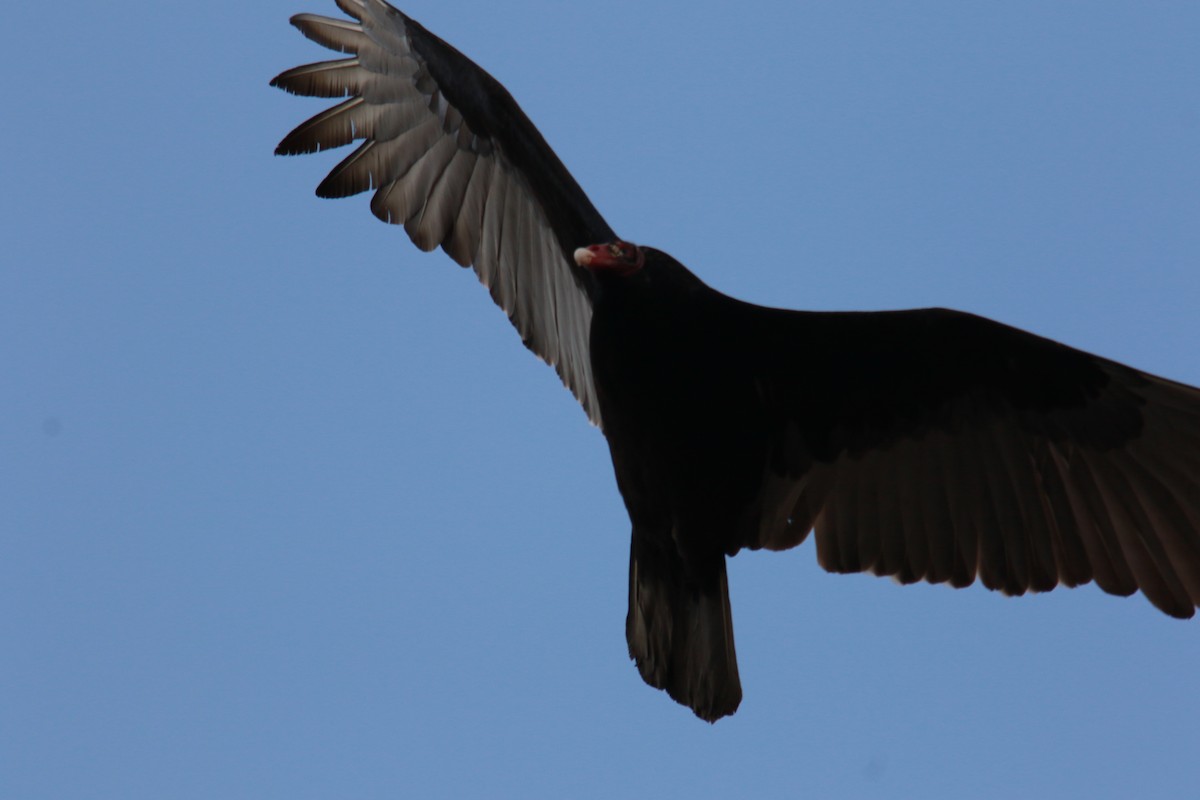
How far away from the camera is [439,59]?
5105mm

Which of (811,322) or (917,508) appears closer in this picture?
(811,322)

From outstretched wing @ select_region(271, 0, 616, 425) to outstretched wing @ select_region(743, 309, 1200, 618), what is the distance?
0.77 m

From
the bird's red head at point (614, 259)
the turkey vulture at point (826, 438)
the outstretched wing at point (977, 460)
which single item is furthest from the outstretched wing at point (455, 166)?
the outstretched wing at point (977, 460)

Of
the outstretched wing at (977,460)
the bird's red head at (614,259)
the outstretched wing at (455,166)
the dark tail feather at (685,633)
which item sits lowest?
the dark tail feather at (685,633)

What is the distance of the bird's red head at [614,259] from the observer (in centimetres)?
434

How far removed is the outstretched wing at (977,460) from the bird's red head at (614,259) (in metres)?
0.47

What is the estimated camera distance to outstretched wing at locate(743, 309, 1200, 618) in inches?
181

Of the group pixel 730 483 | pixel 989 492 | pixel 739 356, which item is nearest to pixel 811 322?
pixel 739 356

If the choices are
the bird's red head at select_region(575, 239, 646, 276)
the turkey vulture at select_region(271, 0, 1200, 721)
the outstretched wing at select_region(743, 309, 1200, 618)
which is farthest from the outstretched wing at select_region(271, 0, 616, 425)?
the outstretched wing at select_region(743, 309, 1200, 618)

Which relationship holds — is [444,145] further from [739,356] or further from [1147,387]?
[1147,387]

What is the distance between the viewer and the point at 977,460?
4816 millimetres

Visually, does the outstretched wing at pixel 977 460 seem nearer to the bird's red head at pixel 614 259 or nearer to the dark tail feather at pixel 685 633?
the dark tail feather at pixel 685 633

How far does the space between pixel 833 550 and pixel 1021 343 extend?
2.97 ft

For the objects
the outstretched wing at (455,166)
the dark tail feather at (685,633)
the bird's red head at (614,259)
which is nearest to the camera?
the bird's red head at (614,259)
